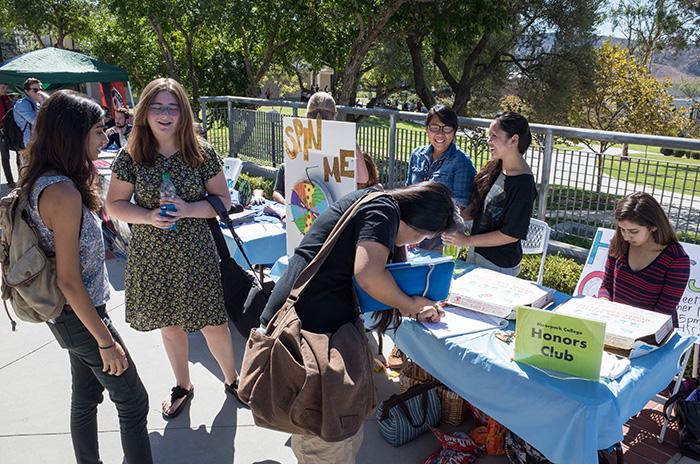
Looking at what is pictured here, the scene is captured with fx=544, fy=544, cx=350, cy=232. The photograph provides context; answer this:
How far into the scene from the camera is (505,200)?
309 cm

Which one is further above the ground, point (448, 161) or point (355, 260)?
point (448, 161)

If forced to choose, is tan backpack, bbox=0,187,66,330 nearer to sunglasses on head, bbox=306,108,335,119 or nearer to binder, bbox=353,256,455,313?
binder, bbox=353,256,455,313

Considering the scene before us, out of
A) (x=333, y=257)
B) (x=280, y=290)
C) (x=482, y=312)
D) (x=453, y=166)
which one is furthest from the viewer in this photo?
(x=453, y=166)

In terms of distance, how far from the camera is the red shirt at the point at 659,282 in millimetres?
2768

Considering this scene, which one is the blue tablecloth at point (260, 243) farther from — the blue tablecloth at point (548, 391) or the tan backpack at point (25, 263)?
the tan backpack at point (25, 263)

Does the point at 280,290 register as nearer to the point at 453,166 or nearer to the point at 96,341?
the point at 96,341

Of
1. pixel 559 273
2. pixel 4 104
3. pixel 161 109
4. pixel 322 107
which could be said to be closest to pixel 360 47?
pixel 4 104

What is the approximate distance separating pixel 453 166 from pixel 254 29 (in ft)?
31.8

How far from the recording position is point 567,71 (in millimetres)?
14070

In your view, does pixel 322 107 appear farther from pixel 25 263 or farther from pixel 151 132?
pixel 25 263

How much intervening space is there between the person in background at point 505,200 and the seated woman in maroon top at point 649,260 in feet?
1.63

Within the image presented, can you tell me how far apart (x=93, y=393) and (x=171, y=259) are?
738mm

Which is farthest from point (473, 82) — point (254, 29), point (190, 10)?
point (190, 10)

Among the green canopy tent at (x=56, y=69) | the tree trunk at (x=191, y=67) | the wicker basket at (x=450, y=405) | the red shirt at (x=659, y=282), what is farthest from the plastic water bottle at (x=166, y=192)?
the tree trunk at (x=191, y=67)
